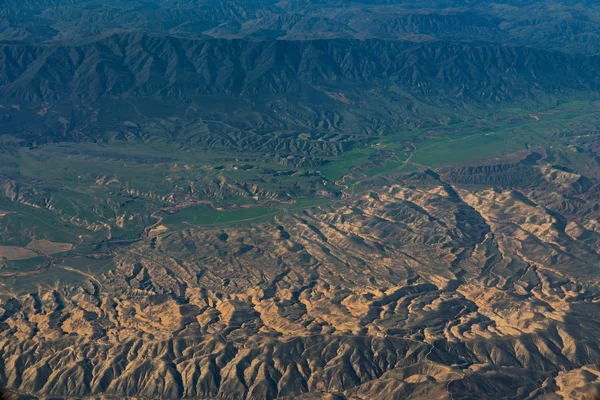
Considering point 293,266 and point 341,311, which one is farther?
point 293,266

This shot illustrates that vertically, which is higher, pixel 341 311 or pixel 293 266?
pixel 341 311

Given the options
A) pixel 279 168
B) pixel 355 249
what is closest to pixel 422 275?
pixel 355 249

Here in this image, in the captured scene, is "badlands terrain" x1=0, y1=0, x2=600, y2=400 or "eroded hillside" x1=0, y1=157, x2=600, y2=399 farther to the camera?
"badlands terrain" x1=0, y1=0, x2=600, y2=400

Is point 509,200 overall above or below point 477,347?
below

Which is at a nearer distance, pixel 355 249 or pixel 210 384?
pixel 210 384

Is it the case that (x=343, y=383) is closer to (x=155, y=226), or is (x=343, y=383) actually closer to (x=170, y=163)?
(x=155, y=226)

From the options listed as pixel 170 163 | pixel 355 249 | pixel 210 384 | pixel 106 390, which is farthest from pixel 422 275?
pixel 170 163

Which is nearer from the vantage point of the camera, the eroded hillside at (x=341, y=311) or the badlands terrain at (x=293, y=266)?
the eroded hillside at (x=341, y=311)

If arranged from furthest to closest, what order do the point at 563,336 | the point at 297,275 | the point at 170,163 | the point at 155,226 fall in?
the point at 170,163, the point at 155,226, the point at 297,275, the point at 563,336

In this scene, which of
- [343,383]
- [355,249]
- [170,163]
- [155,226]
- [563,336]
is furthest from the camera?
[170,163]

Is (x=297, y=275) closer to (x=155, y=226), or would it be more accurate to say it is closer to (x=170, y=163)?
(x=155, y=226)
